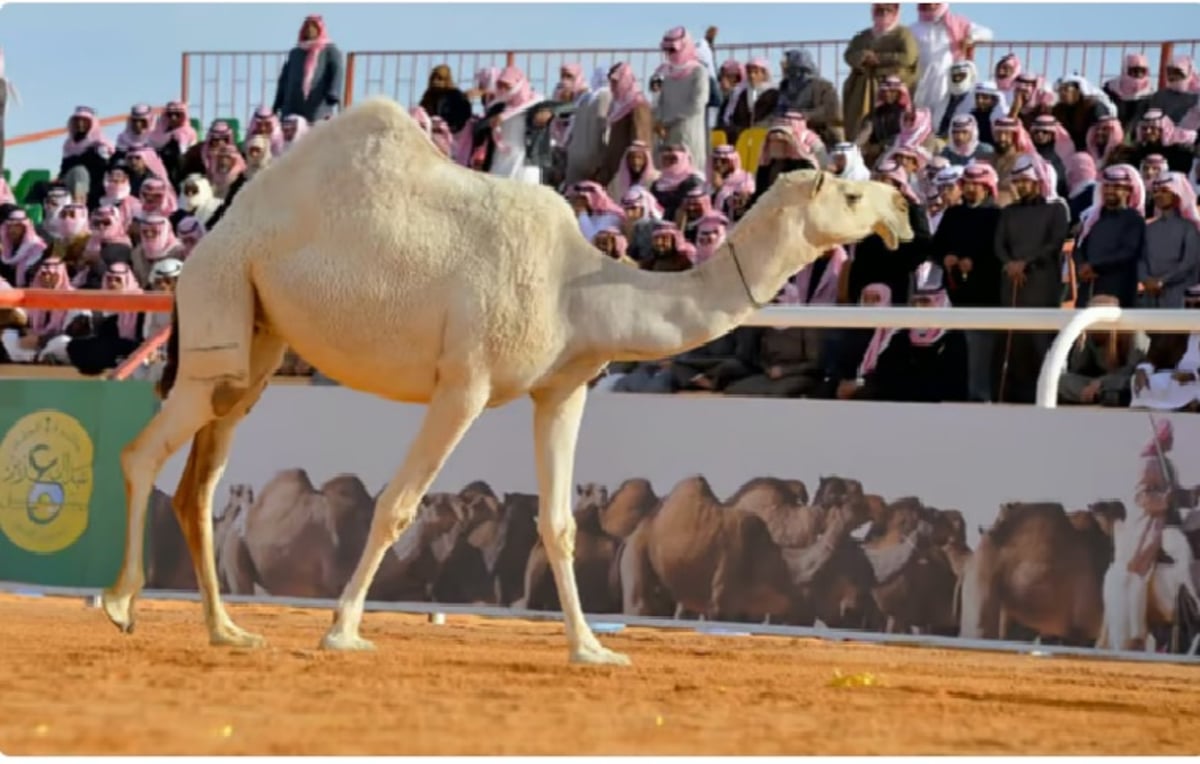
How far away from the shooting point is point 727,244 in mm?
12133

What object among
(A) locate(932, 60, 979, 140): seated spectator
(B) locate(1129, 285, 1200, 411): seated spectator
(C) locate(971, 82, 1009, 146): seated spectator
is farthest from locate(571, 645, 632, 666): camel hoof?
(A) locate(932, 60, 979, 140): seated spectator

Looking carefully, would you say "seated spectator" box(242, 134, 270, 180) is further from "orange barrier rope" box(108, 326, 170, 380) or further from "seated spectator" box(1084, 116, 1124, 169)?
"seated spectator" box(1084, 116, 1124, 169)

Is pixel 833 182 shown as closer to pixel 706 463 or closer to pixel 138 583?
pixel 706 463

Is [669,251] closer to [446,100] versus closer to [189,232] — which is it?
[189,232]

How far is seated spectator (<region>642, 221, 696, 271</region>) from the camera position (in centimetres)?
1788

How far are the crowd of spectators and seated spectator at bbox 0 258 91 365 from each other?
0.02 metres

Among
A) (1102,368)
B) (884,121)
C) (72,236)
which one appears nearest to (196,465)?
(1102,368)

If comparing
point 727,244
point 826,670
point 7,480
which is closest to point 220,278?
point 727,244

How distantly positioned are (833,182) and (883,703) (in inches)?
111

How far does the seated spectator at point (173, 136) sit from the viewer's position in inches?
1009

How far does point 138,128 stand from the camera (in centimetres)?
2639

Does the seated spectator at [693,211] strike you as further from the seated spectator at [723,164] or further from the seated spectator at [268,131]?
the seated spectator at [268,131]

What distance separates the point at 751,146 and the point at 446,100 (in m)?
3.96

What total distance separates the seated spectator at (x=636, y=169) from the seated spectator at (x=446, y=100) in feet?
10.5
